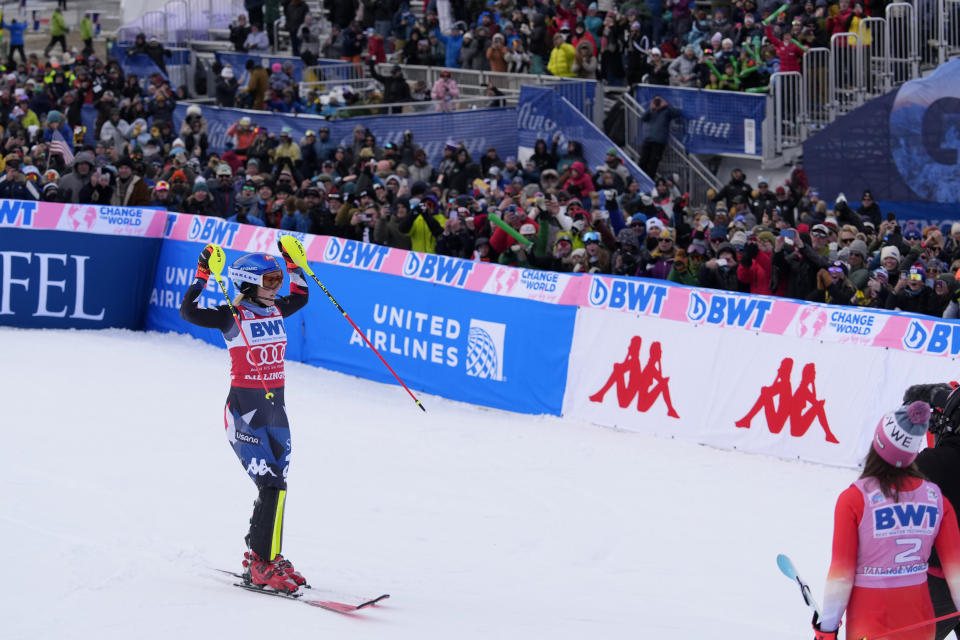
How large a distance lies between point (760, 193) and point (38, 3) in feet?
A: 82.9

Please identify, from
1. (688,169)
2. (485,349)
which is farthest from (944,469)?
(688,169)

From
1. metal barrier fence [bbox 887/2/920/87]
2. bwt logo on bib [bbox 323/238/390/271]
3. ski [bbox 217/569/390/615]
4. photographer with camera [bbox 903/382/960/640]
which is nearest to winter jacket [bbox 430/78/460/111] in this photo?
metal barrier fence [bbox 887/2/920/87]

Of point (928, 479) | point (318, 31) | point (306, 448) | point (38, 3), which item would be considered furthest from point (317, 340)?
point (38, 3)

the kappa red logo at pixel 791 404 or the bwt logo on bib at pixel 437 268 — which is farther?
the bwt logo on bib at pixel 437 268

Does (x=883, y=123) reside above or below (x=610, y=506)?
above

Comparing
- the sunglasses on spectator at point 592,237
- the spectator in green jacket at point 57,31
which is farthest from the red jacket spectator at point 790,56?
the spectator in green jacket at point 57,31

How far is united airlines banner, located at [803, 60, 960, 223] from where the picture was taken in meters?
16.7

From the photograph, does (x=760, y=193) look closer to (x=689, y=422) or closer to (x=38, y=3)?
(x=689, y=422)

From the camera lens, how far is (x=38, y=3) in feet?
119

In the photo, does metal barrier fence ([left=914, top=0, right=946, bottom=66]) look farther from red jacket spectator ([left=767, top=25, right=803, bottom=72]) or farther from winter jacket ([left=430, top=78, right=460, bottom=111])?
winter jacket ([left=430, top=78, right=460, bottom=111])

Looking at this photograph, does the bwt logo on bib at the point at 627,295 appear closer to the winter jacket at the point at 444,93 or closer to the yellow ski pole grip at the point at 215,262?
the yellow ski pole grip at the point at 215,262

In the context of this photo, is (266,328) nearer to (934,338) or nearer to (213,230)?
(934,338)

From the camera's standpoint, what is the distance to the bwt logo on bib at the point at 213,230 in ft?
54.5

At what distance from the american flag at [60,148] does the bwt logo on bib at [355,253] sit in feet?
18.8
